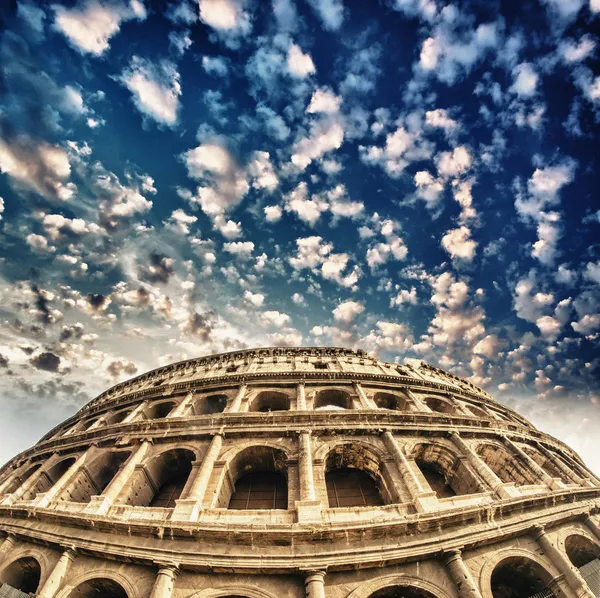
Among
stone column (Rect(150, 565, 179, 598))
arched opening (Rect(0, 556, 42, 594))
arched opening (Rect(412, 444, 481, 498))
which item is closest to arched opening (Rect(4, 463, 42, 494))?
arched opening (Rect(0, 556, 42, 594))

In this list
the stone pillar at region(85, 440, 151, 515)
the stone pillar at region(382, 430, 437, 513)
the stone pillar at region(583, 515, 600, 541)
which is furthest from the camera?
the stone pillar at region(583, 515, 600, 541)

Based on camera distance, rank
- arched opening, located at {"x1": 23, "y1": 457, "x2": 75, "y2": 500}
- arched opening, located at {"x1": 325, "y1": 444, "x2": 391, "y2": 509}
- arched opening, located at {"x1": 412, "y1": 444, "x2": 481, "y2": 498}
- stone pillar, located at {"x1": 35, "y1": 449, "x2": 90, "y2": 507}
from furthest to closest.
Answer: arched opening, located at {"x1": 23, "y1": 457, "x2": 75, "y2": 500}
arched opening, located at {"x1": 412, "y1": 444, "x2": 481, "y2": 498}
arched opening, located at {"x1": 325, "y1": 444, "x2": 391, "y2": 509}
stone pillar, located at {"x1": 35, "y1": 449, "x2": 90, "y2": 507}

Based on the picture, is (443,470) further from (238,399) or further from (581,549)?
(238,399)

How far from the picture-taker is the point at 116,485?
11312mm

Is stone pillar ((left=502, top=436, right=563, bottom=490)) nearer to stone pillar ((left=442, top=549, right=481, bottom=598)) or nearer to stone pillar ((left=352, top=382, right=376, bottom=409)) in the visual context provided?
stone pillar ((left=352, top=382, right=376, bottom=409))

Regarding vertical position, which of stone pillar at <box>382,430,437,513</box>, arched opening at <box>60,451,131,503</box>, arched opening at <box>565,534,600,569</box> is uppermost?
arched opening at <box>60,451,131,503</box>

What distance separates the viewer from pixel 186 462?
13305 millimetres

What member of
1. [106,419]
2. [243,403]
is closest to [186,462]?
[243,403]

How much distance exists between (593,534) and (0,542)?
19.6m

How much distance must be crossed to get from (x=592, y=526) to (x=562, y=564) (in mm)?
2968

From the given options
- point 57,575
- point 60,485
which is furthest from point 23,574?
point 57,575

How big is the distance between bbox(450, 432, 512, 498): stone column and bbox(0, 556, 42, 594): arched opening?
1484 cm

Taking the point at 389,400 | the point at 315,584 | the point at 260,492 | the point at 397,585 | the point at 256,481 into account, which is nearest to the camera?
the point at 315,584

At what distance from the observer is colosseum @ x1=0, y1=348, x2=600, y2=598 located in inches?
327
